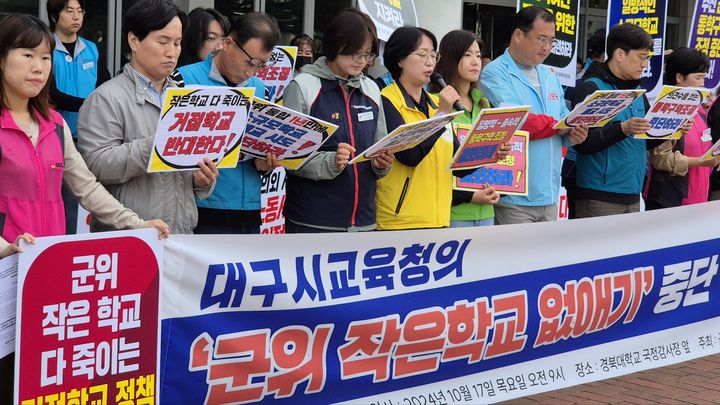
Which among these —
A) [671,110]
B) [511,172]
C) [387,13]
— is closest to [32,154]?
[511,172]

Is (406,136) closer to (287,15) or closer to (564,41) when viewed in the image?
(564,41)

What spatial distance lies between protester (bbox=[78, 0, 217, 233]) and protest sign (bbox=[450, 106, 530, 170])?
1549mm

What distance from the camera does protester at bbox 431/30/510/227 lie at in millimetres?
6277

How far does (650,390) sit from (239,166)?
2.80 metres

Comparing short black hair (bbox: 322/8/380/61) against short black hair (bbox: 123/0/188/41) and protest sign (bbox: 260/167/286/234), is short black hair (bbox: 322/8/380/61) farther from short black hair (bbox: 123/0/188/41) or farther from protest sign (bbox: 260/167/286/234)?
protest sign (bbox: 260/167/286/234)

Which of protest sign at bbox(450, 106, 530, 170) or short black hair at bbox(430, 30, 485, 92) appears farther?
short black hair at bbox(430, 30, 485, 92)

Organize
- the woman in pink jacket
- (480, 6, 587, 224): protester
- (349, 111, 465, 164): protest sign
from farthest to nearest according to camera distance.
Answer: (480, 6, 587, 224): protester → (349, 111, 465, 164): protest sign → the woman in pink jacket

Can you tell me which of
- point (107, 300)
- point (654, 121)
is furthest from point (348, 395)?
point (654, 121)

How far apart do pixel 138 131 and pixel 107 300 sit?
0.83m

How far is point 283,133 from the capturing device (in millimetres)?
5102

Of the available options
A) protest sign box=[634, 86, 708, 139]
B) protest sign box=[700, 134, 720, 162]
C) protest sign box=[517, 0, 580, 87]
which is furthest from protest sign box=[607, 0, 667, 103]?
protest sign box=[634, 86, 708, 139]


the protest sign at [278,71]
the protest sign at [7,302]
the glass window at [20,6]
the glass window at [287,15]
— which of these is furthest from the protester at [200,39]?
the glass window at [287,15]

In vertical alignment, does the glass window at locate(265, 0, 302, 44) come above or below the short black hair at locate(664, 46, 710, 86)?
above

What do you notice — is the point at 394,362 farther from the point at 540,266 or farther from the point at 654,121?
the point at 654,121
